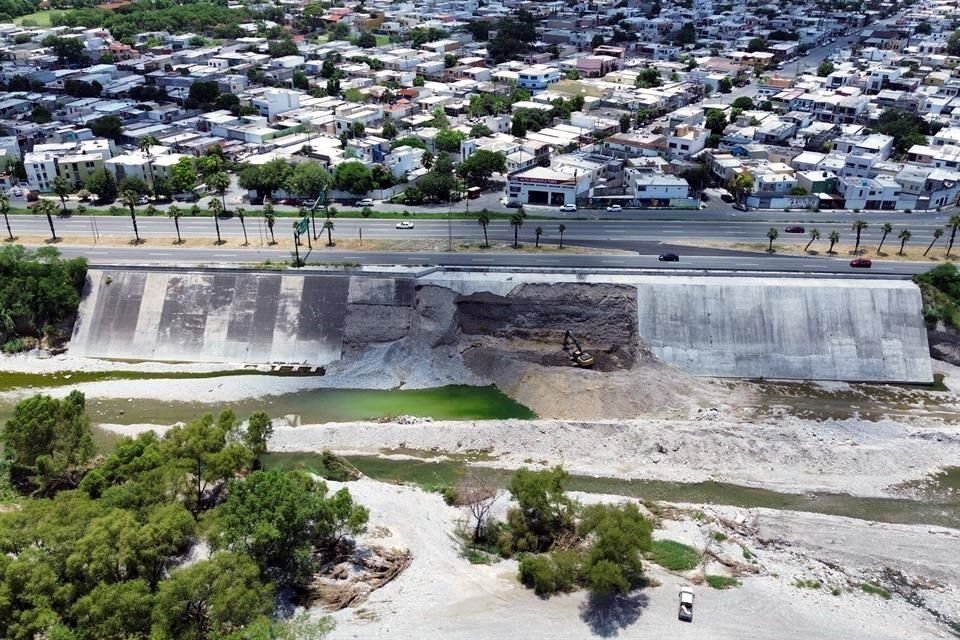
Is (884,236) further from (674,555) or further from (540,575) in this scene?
(540,575)

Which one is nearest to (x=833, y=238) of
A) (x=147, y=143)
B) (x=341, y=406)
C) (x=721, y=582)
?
(x=721, y=582)

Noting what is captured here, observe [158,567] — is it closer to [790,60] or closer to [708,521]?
[708,521]

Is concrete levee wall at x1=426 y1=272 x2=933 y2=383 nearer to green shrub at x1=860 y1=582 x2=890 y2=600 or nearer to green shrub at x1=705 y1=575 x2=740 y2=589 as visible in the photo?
green shrub at x1=860 y1=582 x2=890 y2=600

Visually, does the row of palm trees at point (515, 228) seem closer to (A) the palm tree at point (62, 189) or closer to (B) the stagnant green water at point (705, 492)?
(B) the stagnant green water at point (705, 492)

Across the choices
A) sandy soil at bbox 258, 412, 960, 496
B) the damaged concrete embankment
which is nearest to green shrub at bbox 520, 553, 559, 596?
sandy soil at bbox 258, 412, 960, 496

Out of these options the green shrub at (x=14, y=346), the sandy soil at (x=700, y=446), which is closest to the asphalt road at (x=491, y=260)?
the green shrub at (x=14, y=346)
